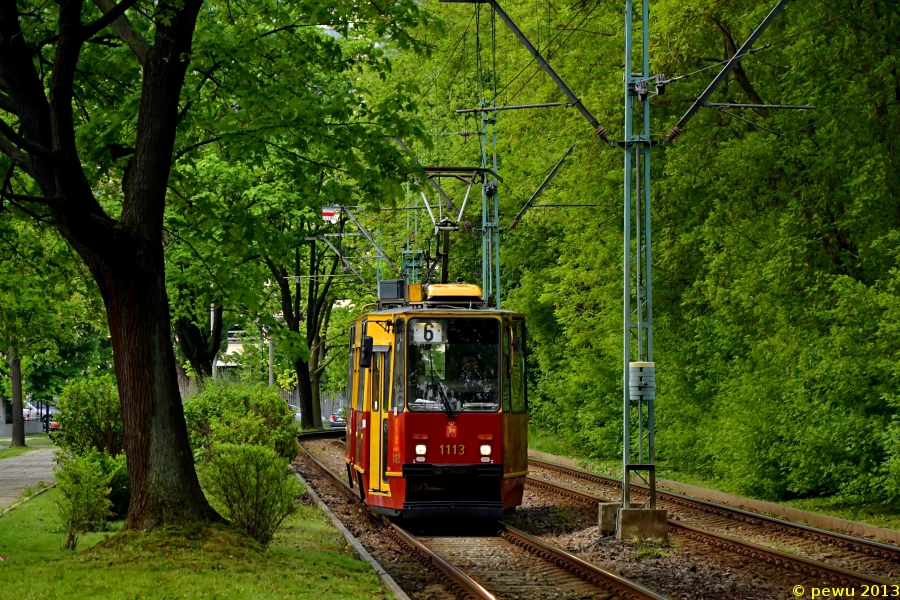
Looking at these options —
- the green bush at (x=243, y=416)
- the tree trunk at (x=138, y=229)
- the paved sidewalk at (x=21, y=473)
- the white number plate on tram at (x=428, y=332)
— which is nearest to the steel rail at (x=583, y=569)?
the white number plate on tram at (x=428, y=332)

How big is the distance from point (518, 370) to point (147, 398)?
644 centimetres

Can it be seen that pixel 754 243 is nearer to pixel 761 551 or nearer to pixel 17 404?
pixel 761 551

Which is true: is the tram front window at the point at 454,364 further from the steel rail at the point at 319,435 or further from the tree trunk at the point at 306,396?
the tree trunk at the point at 306,396

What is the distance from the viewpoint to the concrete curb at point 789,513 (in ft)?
54.7

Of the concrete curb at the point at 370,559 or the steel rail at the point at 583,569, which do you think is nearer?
the concrete curb at the point at 370,559

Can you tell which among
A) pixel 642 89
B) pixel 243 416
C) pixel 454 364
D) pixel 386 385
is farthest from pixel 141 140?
pixel 243 416

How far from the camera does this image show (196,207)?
50.5 feet

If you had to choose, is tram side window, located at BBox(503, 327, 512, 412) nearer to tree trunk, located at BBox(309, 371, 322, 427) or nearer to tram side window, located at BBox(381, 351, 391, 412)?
tram side window, located at BBox(381, 351, 391, 412)

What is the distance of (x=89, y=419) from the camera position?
61.5ft

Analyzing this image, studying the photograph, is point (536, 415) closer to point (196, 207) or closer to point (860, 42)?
point (860, 42)

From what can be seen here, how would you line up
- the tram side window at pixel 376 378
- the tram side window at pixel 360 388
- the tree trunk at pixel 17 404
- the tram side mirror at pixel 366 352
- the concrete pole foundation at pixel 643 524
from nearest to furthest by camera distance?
the concrete pole foundation at pixel 643 524
the tram side mirror at pixel 366 352
the tram side window at pixel 376 378
the tram side window at pixel 360 388
the tree trunk at pixel 17 404

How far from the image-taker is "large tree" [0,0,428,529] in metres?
12.8

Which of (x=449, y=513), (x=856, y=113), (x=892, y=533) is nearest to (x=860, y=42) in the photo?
(x=856, y=113)

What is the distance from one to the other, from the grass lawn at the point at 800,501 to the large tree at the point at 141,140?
10398mm
